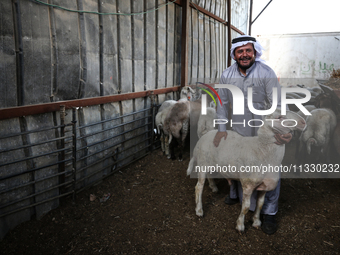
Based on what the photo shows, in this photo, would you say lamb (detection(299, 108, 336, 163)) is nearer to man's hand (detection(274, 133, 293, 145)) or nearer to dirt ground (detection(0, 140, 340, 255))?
dirt ground (detection(0, 140, 340, 255))

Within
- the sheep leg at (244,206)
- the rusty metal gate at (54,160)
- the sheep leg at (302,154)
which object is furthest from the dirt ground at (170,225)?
the sheep leg at (302,154)

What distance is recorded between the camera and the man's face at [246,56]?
114 inches

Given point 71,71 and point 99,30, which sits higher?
point 99,30

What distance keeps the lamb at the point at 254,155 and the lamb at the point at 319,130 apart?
6.69 feet

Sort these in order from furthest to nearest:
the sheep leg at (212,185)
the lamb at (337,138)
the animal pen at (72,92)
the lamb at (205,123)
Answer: the lamb at (205,123) < the lamb at (337,138) < the sheep leg at (212,185) < the animal pen at (72,92)

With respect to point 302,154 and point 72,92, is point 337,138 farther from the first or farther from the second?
point 72,92

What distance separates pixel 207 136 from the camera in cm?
307

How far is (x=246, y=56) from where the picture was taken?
2906 mm

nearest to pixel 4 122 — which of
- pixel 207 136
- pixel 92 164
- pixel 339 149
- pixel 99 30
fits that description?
pixel 92 164

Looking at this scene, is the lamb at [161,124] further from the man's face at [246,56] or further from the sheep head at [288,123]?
the sheep head at [288,123]

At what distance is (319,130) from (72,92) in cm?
411

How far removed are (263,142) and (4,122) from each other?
9.20ft

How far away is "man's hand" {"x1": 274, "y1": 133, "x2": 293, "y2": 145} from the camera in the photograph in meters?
2.54

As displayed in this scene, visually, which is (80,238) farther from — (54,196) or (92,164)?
(92,164)
